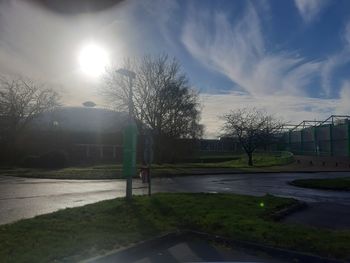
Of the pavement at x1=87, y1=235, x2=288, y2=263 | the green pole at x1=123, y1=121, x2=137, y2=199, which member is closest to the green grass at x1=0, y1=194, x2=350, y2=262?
the pavement at x1=87, y1=235, x2=288, y2=263

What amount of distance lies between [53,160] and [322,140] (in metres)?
36.1

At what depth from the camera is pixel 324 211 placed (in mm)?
12141

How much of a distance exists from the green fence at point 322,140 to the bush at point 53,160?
111 feet

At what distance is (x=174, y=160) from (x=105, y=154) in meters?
10.7

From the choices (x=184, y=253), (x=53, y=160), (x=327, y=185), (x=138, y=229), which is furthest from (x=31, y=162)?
(x=184, y=253)

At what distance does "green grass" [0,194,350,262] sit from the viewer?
22.3ft

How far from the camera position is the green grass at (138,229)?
679 cm

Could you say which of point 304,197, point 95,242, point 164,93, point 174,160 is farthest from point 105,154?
point 95,242

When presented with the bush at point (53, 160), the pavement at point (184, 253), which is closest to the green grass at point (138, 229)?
the pavement at point (184, 253)

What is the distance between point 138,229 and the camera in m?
8.53

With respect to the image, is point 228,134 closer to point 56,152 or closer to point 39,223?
point 56,152

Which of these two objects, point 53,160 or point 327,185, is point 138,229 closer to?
point 327,185

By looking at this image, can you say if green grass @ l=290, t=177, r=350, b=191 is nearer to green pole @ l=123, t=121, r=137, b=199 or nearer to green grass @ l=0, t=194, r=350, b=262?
green grass @ l=0, t=194, r=350, b=262

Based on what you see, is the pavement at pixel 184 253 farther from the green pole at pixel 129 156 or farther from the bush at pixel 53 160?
the bush at pixel 53 160
